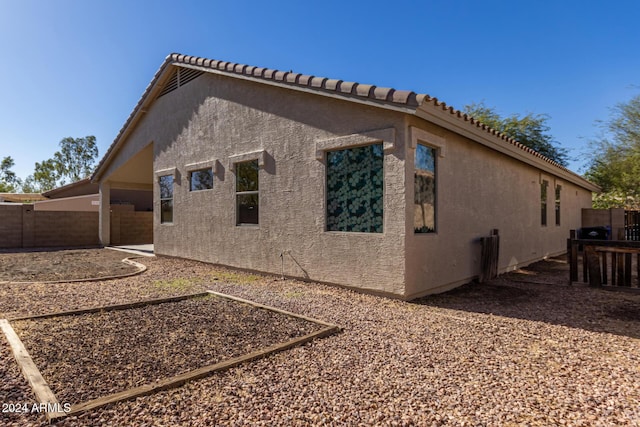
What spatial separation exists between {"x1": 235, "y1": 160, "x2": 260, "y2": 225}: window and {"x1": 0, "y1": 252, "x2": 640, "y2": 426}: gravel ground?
3353 mm

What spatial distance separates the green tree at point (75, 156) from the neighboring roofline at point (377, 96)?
59780 millimetres

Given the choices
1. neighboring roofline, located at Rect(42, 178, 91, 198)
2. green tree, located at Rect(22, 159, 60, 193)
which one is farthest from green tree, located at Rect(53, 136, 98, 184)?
neighboring roofline, located at Rect(42, 178, 91, 198)

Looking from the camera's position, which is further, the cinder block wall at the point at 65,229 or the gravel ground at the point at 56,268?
the cinder block wall at the point at 65,229

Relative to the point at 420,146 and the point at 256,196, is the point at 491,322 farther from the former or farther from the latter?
the point at 256,196

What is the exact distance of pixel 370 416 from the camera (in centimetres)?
256

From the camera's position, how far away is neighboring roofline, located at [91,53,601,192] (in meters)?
5.81

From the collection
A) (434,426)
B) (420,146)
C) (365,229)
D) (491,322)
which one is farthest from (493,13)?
(434,426)

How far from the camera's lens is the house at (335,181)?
6.30 metres

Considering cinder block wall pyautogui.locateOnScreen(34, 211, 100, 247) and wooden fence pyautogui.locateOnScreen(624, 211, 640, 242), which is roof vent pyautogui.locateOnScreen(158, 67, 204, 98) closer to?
cinder block wall pyautogui.locateOnScreen(34, 211, 100, 247)

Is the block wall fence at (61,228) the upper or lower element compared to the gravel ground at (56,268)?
upper

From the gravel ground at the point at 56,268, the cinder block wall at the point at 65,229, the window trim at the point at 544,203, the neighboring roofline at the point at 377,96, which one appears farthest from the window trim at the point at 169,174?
the window trim at the point at 544,203

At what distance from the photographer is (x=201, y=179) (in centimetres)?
1084

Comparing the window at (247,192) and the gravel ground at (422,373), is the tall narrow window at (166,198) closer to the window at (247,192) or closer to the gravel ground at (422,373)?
the window at (247,192)

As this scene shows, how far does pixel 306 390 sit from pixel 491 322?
331 centimetres
